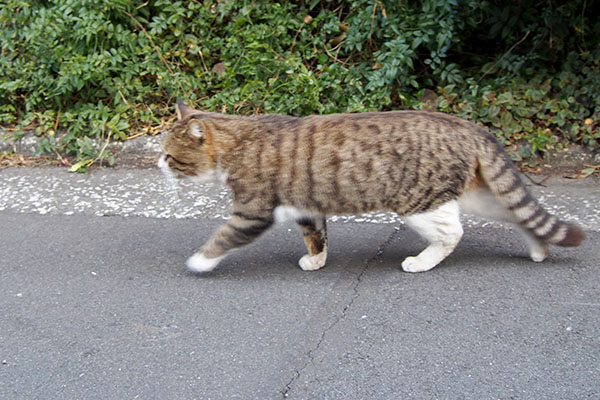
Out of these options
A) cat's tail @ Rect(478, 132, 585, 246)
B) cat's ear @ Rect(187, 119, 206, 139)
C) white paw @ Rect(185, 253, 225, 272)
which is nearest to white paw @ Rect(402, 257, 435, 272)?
cat's tail @ Rect(478, 132, 585, 246)

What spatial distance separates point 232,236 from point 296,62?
301 cm

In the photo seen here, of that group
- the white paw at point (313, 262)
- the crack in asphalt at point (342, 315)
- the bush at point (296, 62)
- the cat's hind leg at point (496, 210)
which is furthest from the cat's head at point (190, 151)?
the bush at point (296, 62)

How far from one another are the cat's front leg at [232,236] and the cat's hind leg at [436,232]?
0.87 meters

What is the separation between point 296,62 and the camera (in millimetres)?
6477

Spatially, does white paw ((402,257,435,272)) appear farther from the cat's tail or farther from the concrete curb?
the concrete curb

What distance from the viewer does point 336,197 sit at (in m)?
3.89

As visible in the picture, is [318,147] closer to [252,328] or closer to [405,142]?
[405,142]

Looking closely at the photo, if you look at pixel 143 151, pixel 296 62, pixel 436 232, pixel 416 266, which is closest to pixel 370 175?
pixel 436 232

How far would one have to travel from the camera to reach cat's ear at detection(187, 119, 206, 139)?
12.9ft

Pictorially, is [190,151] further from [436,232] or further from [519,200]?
[519,200]

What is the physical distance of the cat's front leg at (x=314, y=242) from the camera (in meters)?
4.09

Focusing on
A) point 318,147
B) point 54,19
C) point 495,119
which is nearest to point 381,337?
point 318,147

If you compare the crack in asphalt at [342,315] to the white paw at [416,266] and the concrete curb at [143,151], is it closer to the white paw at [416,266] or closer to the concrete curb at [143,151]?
the white paw at [416,266]

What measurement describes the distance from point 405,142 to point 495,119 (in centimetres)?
237
